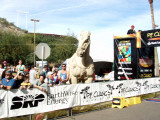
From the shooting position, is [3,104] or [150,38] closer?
[3,104]

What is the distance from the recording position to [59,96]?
6.21 m

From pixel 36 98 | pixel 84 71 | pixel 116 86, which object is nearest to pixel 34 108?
pixel 36 98

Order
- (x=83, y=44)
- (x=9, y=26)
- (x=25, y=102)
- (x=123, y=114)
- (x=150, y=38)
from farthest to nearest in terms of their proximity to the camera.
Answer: (x=9, y=26) → (x=150, y=38) → (x=83, y=44) → (x=123, y=114) → (x=25, y=102)

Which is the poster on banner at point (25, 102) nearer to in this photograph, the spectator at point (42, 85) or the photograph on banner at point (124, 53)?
the spectator at point (42, 85)

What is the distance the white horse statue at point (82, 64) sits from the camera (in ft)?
23.9

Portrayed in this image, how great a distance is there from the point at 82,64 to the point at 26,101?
2.79 metres

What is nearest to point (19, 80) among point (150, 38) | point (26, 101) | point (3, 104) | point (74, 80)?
point (26, 101)

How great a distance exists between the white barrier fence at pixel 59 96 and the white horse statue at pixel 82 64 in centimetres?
52

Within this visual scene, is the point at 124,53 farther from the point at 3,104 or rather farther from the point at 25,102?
the point at 3,104

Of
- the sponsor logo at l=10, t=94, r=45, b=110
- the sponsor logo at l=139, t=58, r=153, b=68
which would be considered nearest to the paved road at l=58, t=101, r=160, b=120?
the sponsor logo at l=10, t=94, r=45, b=110

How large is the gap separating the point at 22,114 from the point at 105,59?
15.8 m

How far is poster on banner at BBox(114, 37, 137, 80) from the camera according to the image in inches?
551

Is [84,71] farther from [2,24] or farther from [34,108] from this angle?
[2,24]

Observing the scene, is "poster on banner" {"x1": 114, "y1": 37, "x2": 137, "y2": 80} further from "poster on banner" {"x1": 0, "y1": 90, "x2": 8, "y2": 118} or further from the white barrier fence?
"poster on banner" {"x1": 0, "y1": 90, "x2": 8, "y2": 118}
